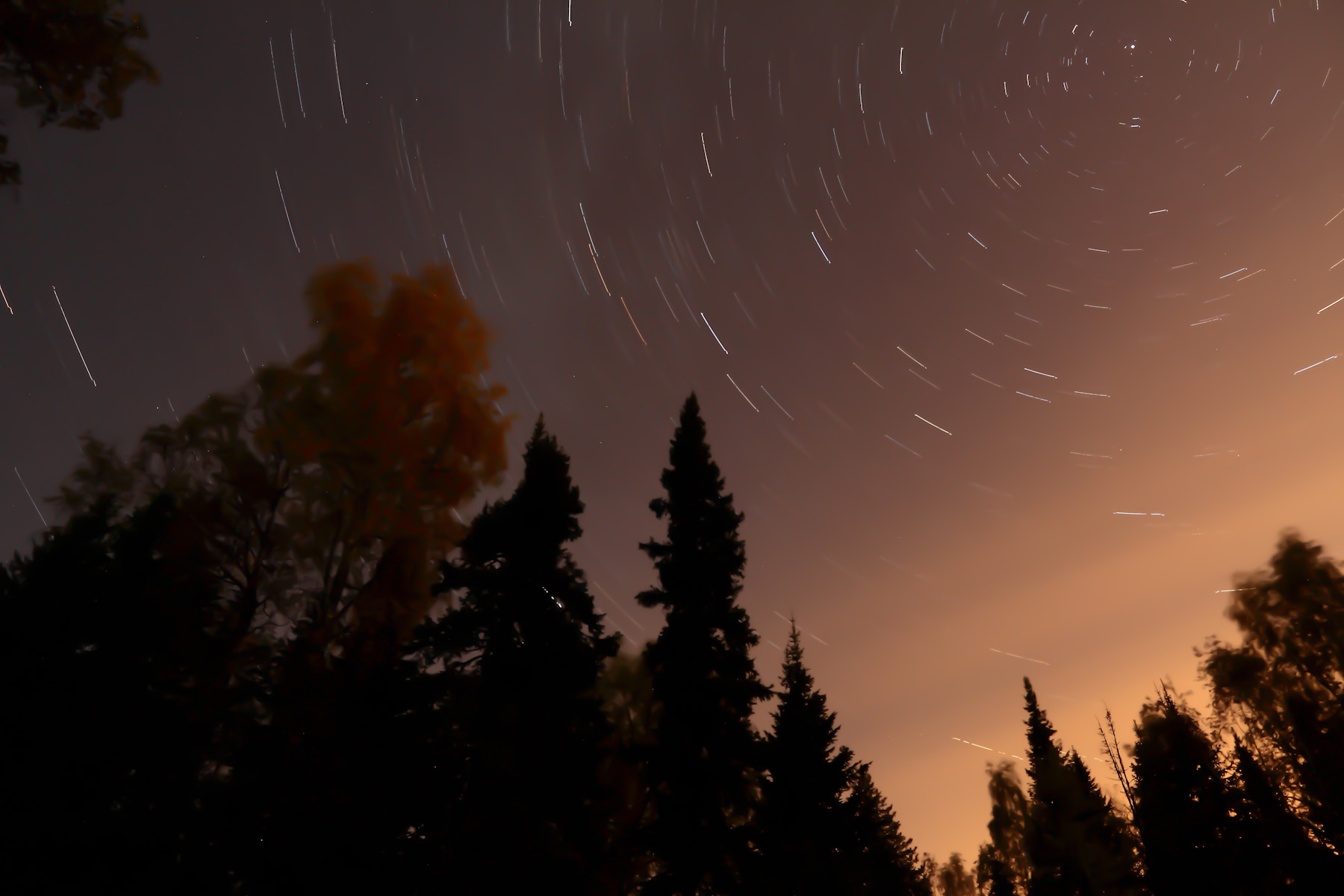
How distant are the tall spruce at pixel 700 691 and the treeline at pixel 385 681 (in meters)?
0.07

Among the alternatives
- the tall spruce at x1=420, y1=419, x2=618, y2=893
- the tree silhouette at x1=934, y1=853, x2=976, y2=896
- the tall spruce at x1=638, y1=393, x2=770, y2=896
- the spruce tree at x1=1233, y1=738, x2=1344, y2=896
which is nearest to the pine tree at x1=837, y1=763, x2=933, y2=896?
the tall spruce at x1=638, y1=393, x2=770, y2=896

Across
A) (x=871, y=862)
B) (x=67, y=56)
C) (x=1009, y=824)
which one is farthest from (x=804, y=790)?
(x=1009, y=824)

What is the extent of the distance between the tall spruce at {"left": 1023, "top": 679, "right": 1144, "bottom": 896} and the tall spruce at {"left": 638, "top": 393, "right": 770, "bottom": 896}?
2623 cm

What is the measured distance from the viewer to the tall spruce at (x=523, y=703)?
486 inches

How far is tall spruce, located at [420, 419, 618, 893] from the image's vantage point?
12352mm

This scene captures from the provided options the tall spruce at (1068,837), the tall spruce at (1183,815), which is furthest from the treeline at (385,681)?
the tall spruce at (1068,837)

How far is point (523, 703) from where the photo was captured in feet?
48.6

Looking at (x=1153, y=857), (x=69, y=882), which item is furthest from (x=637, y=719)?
(x=1153, y=857)

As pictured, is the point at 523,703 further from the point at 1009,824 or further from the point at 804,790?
the point at 1009,824

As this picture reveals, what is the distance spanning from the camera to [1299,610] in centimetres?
3784

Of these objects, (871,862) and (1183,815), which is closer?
(871,862)

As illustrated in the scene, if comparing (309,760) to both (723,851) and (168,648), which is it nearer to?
(168,648)

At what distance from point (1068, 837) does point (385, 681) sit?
1592 inches

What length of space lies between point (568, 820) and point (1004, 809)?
193 feet
